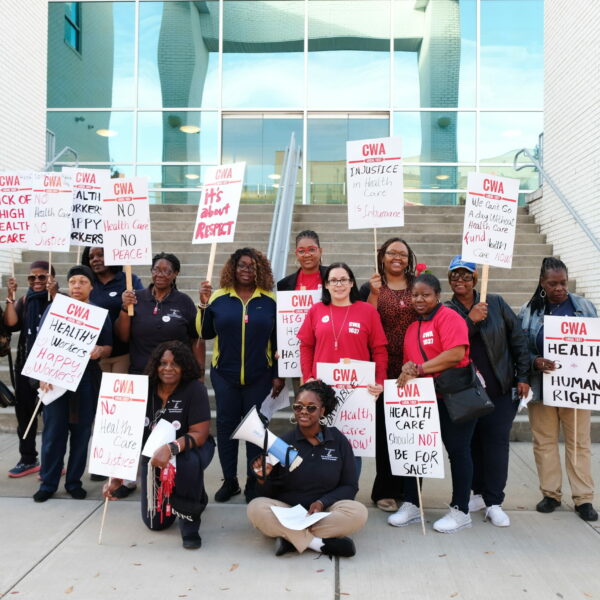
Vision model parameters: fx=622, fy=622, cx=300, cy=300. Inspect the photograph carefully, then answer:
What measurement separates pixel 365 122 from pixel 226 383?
424 inches

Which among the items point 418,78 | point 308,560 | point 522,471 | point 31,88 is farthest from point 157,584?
point 418,78

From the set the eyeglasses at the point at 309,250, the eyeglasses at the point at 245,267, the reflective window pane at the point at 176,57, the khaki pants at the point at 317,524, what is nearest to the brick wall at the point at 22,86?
the reflective window pane at the point at 176,57

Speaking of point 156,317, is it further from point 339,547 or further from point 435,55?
point 435,55

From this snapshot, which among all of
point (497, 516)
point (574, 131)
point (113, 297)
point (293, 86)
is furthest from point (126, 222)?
point (293, 86)

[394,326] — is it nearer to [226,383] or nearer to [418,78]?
[226,383]

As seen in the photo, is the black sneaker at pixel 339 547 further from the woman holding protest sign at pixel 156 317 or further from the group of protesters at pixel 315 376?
the woman holding protest sign at pixel 156 317

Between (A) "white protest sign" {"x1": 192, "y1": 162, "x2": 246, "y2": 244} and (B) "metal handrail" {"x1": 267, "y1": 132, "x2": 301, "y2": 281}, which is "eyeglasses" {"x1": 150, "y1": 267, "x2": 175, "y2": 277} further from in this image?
(B) "metal handrail" {"x1": 267, "y1": 132, "x2": 301, "y2": 281}

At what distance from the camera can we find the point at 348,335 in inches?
169

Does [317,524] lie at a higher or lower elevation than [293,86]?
lower

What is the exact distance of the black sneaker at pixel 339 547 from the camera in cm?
370

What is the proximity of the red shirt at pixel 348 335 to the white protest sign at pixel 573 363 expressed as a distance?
1244mm

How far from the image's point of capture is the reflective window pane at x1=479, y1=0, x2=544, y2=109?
14.0 m

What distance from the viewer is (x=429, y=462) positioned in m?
4.16

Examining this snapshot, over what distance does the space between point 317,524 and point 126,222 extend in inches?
113
